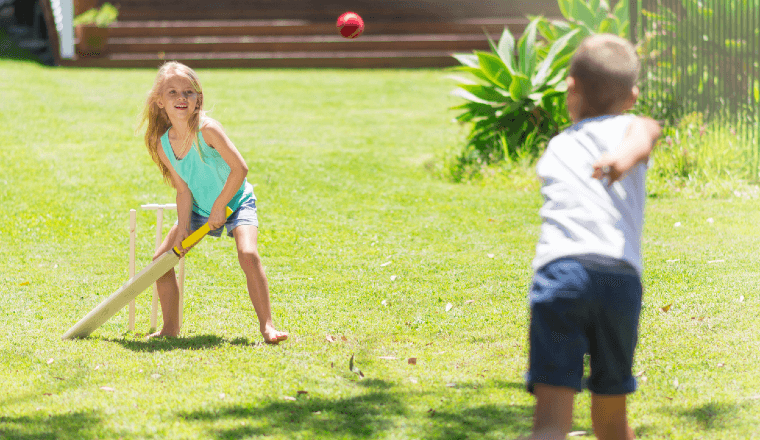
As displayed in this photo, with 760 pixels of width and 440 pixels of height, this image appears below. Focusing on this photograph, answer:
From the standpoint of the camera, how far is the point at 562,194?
247cm

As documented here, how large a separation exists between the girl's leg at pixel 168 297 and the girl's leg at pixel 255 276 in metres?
0.45

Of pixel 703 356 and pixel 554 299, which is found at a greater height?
pixel 554 299

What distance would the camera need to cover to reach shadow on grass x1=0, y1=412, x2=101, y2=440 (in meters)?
3.30

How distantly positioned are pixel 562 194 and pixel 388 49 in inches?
579

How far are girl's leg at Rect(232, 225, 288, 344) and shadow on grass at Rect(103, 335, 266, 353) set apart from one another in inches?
3.7

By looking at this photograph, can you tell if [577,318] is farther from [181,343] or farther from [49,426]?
[181,343]

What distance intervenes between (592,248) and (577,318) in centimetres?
21

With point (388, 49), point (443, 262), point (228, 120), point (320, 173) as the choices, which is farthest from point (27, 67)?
point (443, 262)

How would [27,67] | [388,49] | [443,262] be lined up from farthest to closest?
[388,49] → [27,67] → [443,262]

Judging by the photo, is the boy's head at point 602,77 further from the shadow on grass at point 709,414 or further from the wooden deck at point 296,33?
the wooden deck at point 296,33

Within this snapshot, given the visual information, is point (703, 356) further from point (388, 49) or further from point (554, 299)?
point (388, 49)

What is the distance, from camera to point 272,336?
A: 4.42 m

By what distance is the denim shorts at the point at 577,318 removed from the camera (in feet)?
7.84

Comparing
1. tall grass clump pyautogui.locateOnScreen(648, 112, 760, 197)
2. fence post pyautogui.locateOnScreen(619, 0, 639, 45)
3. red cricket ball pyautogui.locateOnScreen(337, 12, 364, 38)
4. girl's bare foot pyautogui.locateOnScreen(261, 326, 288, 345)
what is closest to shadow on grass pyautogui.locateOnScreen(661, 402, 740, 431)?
girl's bare foot pyautogui.locateOnScreen(261, 326, 288, 345)
